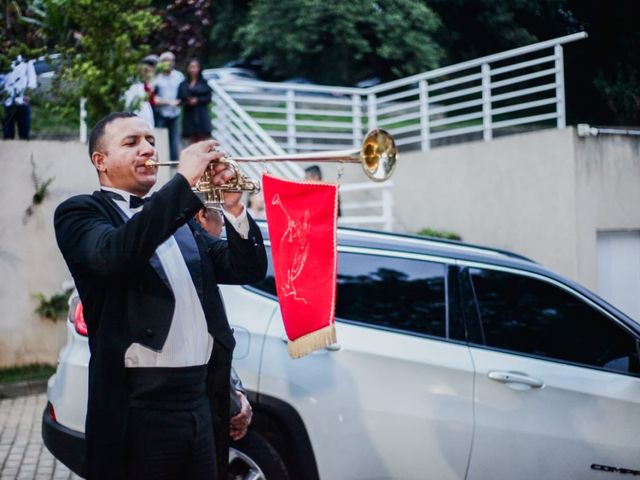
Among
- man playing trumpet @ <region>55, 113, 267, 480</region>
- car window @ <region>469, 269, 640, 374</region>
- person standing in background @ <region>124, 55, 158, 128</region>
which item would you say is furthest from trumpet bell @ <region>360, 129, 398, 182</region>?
person standing in background @ <region>124, 55, 158, 128</region>

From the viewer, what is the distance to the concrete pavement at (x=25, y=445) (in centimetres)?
561

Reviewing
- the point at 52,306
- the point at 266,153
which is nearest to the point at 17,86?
the point at 52,306

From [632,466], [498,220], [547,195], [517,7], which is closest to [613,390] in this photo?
[632,466]

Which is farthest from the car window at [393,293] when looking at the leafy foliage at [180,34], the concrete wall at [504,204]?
the leafy foliage at [180,34]

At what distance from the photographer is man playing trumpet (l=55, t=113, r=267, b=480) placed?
2.50 metres

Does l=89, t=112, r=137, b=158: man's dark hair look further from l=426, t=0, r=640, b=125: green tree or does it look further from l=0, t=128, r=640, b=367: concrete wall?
l=426, t=0, r=640, b=125: green tree

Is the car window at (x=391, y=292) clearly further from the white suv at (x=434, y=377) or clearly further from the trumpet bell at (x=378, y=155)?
the trumpet bell at (x=378, y=155)

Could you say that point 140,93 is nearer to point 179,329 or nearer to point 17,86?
point 17,86

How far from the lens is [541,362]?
165 inches

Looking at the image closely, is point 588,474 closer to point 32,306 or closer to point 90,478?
point 90,478

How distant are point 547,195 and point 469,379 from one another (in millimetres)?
5433

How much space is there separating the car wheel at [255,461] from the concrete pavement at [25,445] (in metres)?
2.06

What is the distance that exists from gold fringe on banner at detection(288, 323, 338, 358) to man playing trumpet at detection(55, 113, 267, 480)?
1.16 feet

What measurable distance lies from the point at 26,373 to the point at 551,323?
5.70m
